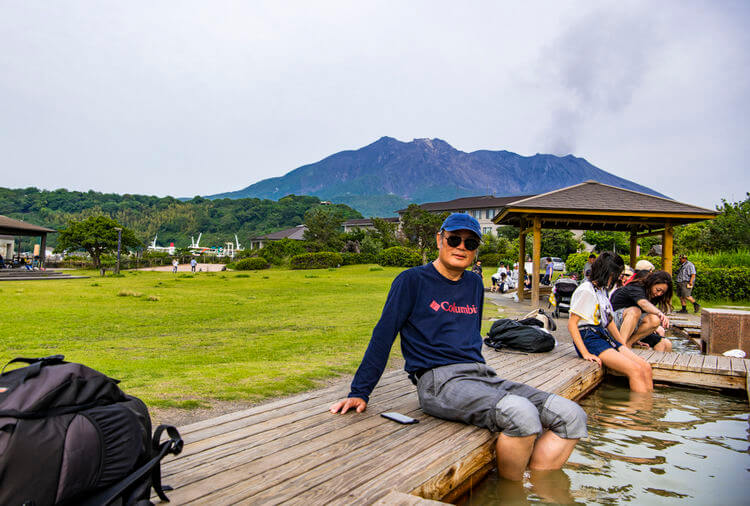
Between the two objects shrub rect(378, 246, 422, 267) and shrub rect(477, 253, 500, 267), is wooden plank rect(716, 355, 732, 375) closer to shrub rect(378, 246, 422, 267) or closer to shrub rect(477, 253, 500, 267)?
shrub rect(378, 246, 422, 267)

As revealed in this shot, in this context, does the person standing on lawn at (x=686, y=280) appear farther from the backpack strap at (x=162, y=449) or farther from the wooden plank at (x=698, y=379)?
the backpack strap at (x=162, y=449)

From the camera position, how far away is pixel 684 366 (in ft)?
21.6

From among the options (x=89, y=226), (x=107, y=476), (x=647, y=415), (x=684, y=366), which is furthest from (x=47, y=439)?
Result: (x=89, y=226)

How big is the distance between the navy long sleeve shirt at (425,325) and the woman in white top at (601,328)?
289cm

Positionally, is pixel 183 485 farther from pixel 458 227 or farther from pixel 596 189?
pixel 596 189

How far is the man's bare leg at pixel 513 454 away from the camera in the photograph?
3234 millimetres

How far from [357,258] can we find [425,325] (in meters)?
47.0

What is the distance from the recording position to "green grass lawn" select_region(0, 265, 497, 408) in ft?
19.7

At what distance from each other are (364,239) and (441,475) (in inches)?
2045

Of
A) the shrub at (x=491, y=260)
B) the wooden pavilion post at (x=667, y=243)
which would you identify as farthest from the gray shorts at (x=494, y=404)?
the shrub at (x=491, y=260)

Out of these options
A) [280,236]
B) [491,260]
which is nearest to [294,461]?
[491,260]

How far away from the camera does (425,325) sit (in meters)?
3.52

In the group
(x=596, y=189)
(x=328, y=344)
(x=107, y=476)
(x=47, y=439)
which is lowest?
(x=328, y=344)

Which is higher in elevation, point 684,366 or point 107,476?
point 107,476
